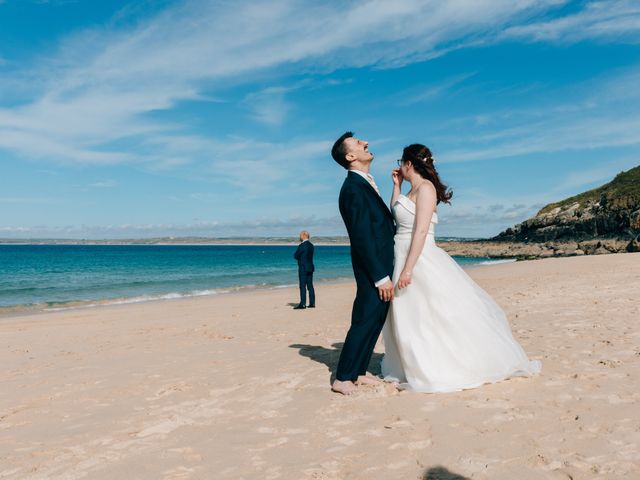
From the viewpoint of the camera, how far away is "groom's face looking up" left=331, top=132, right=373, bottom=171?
4988 mm

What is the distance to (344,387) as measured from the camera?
15.9ft

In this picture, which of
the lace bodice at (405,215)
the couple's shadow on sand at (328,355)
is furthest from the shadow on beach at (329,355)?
the lace bodice at (405,215)

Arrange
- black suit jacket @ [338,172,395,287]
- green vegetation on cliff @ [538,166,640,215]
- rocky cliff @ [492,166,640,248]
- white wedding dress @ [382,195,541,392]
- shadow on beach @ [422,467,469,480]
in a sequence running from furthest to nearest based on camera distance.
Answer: green vegetation on cliff @ [538,166,640,215], rocky cliff @ [492,166,640,248], black suit jacket @ [338,172,395,287], white wedding dress @ [382,195,541,392], shadow on beach @ [422,467,469,480]

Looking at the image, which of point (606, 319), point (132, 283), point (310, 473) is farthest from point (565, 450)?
point (132, 283)

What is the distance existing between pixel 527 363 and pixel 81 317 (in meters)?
13.9

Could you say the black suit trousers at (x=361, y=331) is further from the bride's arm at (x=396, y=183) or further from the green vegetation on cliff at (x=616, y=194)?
the green vegetation on cliff at (x=616, y=194)

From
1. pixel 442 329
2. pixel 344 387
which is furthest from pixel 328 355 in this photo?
pixel 442 329

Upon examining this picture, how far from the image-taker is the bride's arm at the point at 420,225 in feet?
15.5

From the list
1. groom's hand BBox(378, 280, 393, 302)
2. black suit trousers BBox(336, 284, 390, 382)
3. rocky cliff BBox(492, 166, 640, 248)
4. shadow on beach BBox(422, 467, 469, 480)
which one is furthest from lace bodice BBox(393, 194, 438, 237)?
rocky cliff BBox(492, 166, 640, 248)

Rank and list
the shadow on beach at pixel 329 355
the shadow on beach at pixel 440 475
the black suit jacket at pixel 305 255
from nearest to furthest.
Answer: the shadow on beach at pixel 440 475, the shadow on beach at pixel 329 355, the black suit jacket at pixel 305 255

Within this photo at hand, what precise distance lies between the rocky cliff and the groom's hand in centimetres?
4414

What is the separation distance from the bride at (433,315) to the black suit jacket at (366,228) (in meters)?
0.16

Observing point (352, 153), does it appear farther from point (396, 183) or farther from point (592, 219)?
point (592, 219)

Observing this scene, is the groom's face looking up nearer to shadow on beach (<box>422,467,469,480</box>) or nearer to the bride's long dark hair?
the bride's long dark hair
